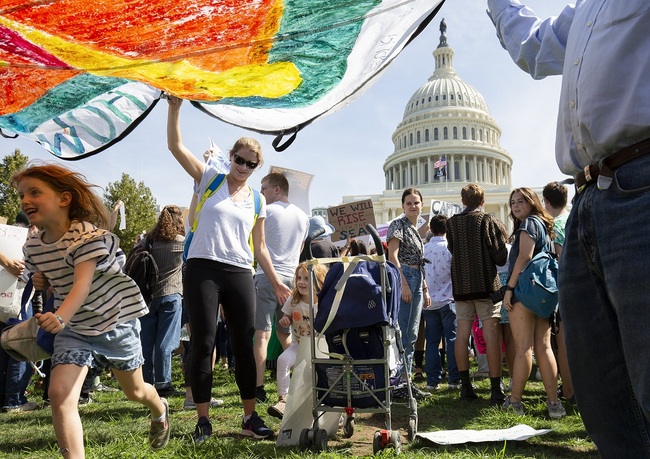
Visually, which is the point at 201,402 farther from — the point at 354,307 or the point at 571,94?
the point at 571,94

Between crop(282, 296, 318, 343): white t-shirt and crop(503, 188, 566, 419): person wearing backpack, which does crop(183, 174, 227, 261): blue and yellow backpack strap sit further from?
crop(503, 188, 566, 419): person wearing backpack

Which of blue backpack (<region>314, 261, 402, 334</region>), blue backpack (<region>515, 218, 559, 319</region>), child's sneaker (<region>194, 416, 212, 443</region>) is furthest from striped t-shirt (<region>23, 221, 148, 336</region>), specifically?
blue backpack (<region>515, 218, 559, 319</region>)

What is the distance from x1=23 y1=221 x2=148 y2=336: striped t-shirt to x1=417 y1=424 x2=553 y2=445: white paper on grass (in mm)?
2057

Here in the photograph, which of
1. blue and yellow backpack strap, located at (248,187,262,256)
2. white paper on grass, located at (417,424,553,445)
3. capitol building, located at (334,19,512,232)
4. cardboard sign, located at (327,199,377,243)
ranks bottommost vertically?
white paper on grass, located at (417,424,553,445)

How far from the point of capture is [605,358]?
1.50m

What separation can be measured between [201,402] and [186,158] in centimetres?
158

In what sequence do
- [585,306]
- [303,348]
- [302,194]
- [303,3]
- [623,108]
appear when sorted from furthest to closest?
[302,194]
[303,348]
[303,3]
[585,306]
[623,108]

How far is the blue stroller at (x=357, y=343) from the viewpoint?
3.55m

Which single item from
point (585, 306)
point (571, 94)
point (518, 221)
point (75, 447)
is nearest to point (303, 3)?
point (571, 94)

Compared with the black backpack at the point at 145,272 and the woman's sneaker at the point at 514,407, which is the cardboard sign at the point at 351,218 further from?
the woman's sneaker at the point at 514,407

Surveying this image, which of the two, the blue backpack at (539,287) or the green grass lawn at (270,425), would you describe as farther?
the blue backpack at (539,287)

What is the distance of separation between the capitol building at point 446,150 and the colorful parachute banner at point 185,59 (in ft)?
258

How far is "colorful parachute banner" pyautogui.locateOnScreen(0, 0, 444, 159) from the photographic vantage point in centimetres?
223

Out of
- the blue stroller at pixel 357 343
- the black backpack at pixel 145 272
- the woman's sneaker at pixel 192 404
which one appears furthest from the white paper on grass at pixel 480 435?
the black backpack at pixel 145 272
